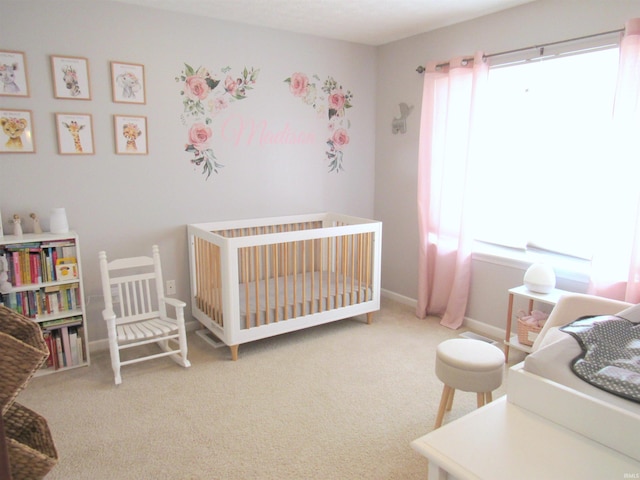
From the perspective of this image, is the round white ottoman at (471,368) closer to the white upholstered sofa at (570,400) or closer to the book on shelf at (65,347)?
the white upholstered sofa at (570,400)

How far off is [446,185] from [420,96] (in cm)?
87

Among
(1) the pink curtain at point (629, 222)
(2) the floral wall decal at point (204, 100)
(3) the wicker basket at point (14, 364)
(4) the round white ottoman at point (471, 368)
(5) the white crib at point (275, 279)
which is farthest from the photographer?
(2) the floral wall decal at point (204, 100)

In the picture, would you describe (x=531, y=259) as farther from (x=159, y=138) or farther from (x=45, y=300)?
(x=45, y=300)

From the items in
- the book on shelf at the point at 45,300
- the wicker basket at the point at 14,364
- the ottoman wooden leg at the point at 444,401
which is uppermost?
the wicker basket at the point at 14,364

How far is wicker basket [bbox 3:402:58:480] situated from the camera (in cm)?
91

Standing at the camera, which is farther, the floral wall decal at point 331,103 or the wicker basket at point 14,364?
the floral wall decal at point 331,103

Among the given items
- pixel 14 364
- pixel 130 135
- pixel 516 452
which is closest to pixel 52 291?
pixel 130 135

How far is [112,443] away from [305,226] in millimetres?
2345

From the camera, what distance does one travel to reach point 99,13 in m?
2.89

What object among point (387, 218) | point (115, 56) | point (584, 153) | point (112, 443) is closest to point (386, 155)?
point (387, 218)

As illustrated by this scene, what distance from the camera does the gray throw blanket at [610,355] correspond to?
113 cm

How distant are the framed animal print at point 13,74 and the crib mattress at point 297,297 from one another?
1856 millimetres

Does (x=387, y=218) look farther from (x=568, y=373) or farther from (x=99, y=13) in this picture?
(x=568, y=373)

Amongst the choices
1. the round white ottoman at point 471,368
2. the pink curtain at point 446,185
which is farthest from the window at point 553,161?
the round white ottoman at point 471,368
